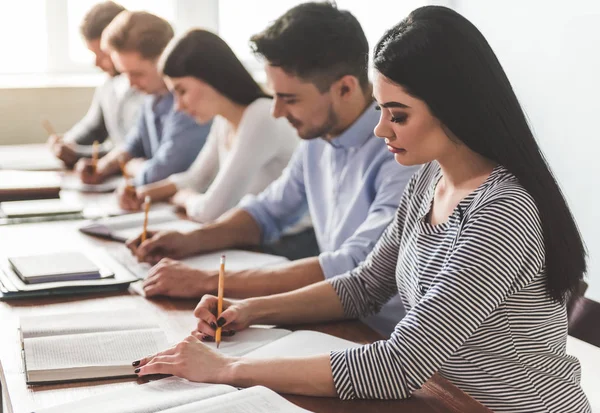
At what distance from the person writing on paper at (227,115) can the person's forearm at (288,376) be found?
4.52ft

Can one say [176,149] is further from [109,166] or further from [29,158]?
[29,158]

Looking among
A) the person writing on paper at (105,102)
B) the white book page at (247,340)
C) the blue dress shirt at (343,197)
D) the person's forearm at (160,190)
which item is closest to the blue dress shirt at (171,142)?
the person's forearm at (160,190)

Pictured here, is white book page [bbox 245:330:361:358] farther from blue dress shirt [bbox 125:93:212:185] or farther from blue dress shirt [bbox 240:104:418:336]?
blue dress shirt [bbox 125:93:212:185]

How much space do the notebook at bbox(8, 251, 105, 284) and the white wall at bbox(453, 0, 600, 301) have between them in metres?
2.03

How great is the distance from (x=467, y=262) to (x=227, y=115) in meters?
1.66

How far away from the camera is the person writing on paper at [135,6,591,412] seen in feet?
3.79

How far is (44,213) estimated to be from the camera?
2.48 meters

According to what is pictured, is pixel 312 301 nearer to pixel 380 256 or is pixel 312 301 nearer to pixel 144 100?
pixel 380 256

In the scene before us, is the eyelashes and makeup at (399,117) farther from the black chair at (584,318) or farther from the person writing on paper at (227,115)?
the person writing on paper at (227,115)

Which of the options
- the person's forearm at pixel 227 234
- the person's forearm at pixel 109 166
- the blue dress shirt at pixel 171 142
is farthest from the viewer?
the person's forearm at pixel 109 166

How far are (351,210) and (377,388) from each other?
826 millimetres

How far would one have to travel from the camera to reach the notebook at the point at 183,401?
1.06m

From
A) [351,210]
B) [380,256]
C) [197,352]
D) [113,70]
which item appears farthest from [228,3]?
[197,352]

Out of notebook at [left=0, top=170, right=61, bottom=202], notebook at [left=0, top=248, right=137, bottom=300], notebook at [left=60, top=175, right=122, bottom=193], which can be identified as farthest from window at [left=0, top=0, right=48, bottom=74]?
notebook at [left=0, top=248, right=137, bottom=300]
